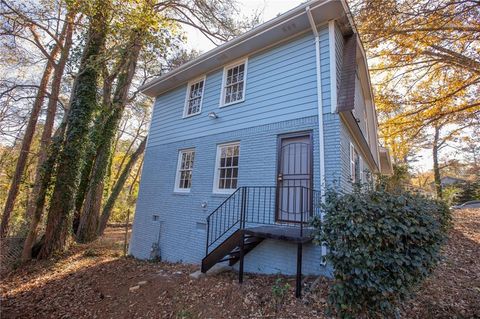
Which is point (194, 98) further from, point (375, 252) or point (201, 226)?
point (375, 252)

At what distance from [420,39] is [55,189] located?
12187 mm

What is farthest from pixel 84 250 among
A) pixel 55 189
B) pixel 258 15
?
pixel 258 15

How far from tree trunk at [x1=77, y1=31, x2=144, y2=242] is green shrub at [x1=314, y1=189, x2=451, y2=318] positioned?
9.98 metres

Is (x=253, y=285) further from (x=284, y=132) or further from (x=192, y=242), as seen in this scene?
(x=284, y=132)

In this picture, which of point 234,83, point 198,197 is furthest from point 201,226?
point 234,83

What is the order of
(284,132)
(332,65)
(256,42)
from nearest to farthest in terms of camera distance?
(332,65)
(284,132)
(256,42)

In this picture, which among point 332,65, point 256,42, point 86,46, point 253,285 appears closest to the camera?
point 253,285

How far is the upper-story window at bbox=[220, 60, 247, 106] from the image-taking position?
6.62 meters

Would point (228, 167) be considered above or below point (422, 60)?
below

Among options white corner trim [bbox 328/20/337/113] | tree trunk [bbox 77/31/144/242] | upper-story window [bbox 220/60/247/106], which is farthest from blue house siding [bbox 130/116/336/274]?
tree trunk [bbox 77/31/144/242]

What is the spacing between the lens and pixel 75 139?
7.55m

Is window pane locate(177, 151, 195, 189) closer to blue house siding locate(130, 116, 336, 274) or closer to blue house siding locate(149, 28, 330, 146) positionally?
blue house siding locate(130, 116, 336, 274)

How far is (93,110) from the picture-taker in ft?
26.3

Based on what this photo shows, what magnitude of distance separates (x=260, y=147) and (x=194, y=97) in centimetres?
367
